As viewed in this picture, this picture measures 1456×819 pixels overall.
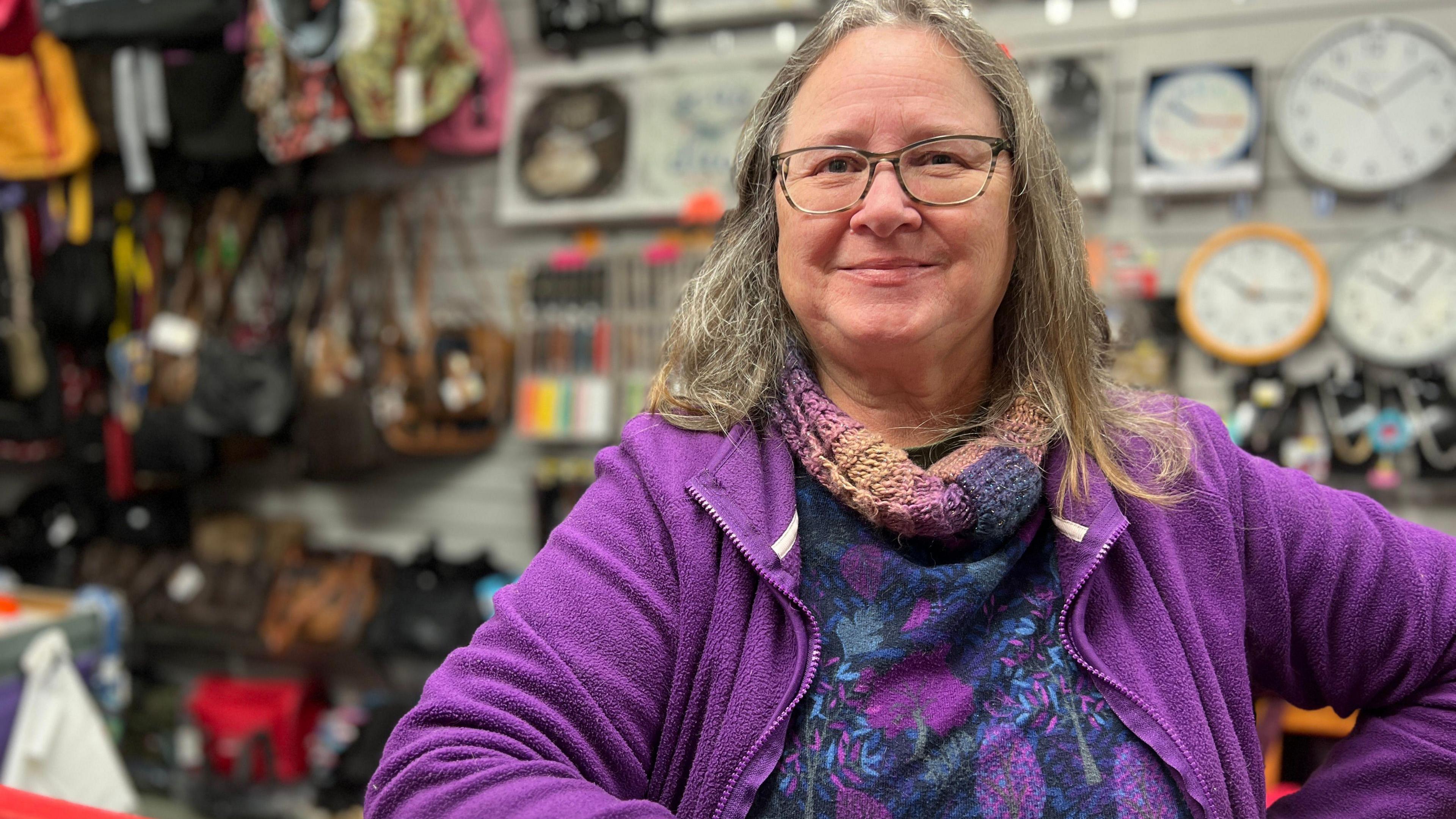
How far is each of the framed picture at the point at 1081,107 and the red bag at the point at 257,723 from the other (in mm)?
3162

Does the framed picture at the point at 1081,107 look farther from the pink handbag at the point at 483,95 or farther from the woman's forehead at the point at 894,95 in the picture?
the woman's forehead at the point at 894,95

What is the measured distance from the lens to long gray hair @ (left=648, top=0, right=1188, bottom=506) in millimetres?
1174

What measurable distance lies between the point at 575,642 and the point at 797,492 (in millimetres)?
310

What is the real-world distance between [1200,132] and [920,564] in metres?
2.14

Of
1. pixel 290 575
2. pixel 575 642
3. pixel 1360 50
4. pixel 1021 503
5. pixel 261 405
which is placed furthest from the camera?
pixel 290 575

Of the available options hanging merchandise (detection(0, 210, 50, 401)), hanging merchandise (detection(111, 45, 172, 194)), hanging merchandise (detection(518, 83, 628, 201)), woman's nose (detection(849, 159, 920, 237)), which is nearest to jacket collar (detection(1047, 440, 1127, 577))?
woman's nose (detection(849, 159, 920, 237))

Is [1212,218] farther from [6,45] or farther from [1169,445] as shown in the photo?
[6,45]

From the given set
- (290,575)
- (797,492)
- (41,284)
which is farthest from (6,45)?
(797,492)

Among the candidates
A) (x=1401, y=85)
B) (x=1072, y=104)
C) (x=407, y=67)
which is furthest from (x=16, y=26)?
(x=1401, y=85)

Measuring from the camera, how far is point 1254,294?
9.06ft

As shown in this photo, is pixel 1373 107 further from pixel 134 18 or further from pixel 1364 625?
pixel 134 18

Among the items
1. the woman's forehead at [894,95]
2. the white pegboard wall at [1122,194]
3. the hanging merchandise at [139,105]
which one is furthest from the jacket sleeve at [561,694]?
the hanging merchandise at [139,105]

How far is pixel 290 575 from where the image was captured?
3.62 meters

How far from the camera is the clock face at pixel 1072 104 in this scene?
2.82 metres
